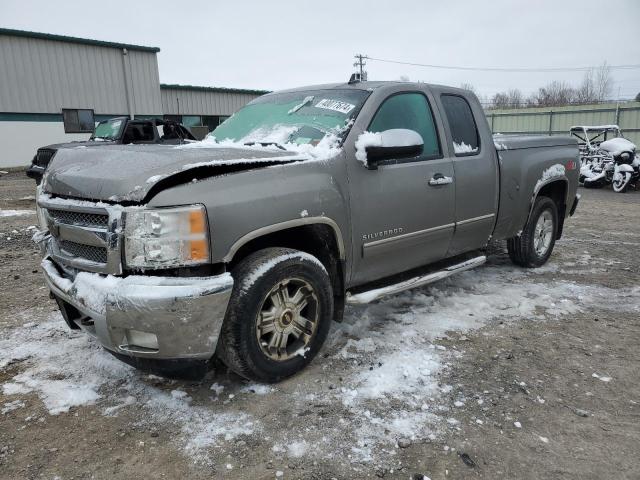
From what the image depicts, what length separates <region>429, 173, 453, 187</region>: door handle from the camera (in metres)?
3.62

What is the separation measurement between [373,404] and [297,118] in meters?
2.06

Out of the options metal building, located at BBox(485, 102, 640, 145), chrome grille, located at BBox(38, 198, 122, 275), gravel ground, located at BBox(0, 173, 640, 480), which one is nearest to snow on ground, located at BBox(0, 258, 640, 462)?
gravel ground, located at BBox(0, 173, 640, 480)

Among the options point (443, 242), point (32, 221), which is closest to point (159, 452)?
point (443, 242)

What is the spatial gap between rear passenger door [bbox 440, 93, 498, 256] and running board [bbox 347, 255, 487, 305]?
0.13m

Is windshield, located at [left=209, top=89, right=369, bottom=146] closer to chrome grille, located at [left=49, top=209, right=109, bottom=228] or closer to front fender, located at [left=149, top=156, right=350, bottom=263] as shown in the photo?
front fender, located at [left=149, top=156, right=350, bottom=263]

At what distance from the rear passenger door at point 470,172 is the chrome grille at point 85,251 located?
263 centimetres

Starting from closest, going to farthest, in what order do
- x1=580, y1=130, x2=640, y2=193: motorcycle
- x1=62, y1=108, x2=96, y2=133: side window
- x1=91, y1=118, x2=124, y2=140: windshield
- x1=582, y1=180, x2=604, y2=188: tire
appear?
x1=91, y1=118, x2=124, y2=140: windshield, x1=580, y1=130, x2=640, y2=193: motorcycle, x1=582, y1=180, x2=604, y2=188: tire, x1=62, y1=108, x2=96, y2=133: side window

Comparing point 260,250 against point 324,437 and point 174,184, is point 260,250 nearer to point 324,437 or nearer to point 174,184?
point 174,184

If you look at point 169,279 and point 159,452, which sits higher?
point 169,279

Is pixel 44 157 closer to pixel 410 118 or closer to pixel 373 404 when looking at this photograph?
pixel 410 118

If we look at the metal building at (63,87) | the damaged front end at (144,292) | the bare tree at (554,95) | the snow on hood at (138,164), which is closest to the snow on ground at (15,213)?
the snow on hood at (138,164)

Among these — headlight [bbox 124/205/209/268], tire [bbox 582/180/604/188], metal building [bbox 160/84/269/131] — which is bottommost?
tire [bbox 582/180/604/188]

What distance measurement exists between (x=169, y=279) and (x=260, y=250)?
592 mm

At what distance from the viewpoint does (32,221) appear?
27.5 feet
